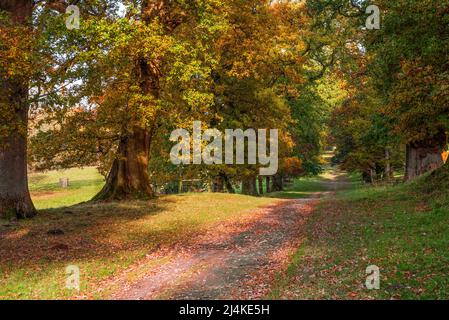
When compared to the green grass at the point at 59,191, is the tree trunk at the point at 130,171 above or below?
above

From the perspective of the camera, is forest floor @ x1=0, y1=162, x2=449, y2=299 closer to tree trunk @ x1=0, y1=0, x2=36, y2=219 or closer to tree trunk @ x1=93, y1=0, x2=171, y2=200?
tree trunk @ x1=0, y1=0, x2=36, y2=219

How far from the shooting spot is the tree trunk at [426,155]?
2812 centimetres

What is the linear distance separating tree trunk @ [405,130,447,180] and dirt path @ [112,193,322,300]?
14758 millimetres

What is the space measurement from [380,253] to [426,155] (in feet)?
65.5

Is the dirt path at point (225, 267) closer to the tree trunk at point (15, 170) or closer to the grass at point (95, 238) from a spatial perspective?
the grass at point (95, 238)

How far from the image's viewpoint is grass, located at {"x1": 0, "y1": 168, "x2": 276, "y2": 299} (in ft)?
36.4

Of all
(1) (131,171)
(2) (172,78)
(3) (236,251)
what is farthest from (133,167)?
(3) (236,251)

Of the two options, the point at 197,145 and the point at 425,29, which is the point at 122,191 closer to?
the point at 197,145

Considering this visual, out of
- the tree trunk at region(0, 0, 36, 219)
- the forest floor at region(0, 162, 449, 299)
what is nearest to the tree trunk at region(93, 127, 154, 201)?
the forest floor at region(0, 162, 449, 299)

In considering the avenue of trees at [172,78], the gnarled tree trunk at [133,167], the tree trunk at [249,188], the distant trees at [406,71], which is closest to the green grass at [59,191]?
the avenue of trees at [172,78]

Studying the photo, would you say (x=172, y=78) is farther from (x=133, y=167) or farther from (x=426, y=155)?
(x=426, y=155)

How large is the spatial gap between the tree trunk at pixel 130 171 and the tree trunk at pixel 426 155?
58.4 feet

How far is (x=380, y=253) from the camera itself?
450 inches
